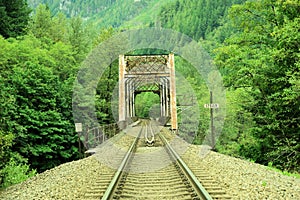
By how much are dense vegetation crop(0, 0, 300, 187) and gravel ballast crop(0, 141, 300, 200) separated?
179cm

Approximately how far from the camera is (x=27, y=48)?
2723 centimetres

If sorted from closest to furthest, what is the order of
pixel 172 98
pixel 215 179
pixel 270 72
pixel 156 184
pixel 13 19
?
pixel 156 184 < pixel 215 179 < pixel 270 72 < pixel 172 98 < pixel 13 19

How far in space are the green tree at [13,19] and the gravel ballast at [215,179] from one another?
26.9 meters

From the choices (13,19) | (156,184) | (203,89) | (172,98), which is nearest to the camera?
(156,184)

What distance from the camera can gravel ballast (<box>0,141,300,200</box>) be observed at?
5328 mm

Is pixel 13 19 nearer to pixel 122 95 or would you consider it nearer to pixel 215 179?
pixel 122 95

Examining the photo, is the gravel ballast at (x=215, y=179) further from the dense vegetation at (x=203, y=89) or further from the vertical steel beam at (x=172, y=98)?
the vertical steel beam at (x=172, y=98)

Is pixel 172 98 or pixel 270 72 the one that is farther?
pixel 172 98

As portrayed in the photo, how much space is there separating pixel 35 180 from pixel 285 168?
327 inches

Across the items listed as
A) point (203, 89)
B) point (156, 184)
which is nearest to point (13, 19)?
point (203, 89)

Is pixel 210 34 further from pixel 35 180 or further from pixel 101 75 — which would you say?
pixel 35 180

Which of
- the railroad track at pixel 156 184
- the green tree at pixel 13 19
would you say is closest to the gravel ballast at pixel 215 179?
the railroad track at pixel 156 184

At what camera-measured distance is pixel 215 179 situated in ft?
20.5

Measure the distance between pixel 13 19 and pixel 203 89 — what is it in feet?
89.3
